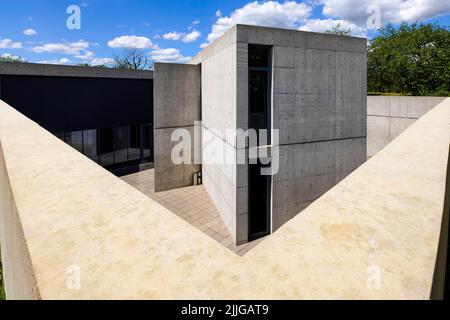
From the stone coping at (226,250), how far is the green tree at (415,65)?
2606 centimetres

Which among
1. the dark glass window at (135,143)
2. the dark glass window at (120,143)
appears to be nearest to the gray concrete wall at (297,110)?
the dark glass window at (120,143)

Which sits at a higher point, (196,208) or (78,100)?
(78,100)

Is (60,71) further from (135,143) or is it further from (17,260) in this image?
(17,260)

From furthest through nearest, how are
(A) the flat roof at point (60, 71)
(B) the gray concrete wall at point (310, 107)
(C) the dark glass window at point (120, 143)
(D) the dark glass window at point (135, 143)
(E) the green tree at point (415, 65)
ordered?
1. (E) the green tree at point (415, 65)
2. (D) the dark glass window at point (135, 143)
3. (C) the dark glass window at point (120, 143)
4. (A) the flat roof at point (60, 71)
5. (B) the gray concrete wall at point (310, 107)

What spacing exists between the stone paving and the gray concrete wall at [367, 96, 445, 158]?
1272 centimetres

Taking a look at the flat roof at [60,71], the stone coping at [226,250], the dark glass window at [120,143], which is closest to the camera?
the stone coping at [226,250]

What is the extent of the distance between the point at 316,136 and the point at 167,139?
857 centimetres

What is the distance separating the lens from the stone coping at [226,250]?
1363mm

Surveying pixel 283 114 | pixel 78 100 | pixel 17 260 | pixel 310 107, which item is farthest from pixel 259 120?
pixel 78 100

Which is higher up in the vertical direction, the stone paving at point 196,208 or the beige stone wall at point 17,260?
the beige stone wall at point 17,260

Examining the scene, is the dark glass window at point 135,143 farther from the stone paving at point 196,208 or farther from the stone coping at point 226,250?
the stone coping at point 226,250

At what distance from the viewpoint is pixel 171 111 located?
16.2m

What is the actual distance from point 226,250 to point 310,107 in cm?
1066
